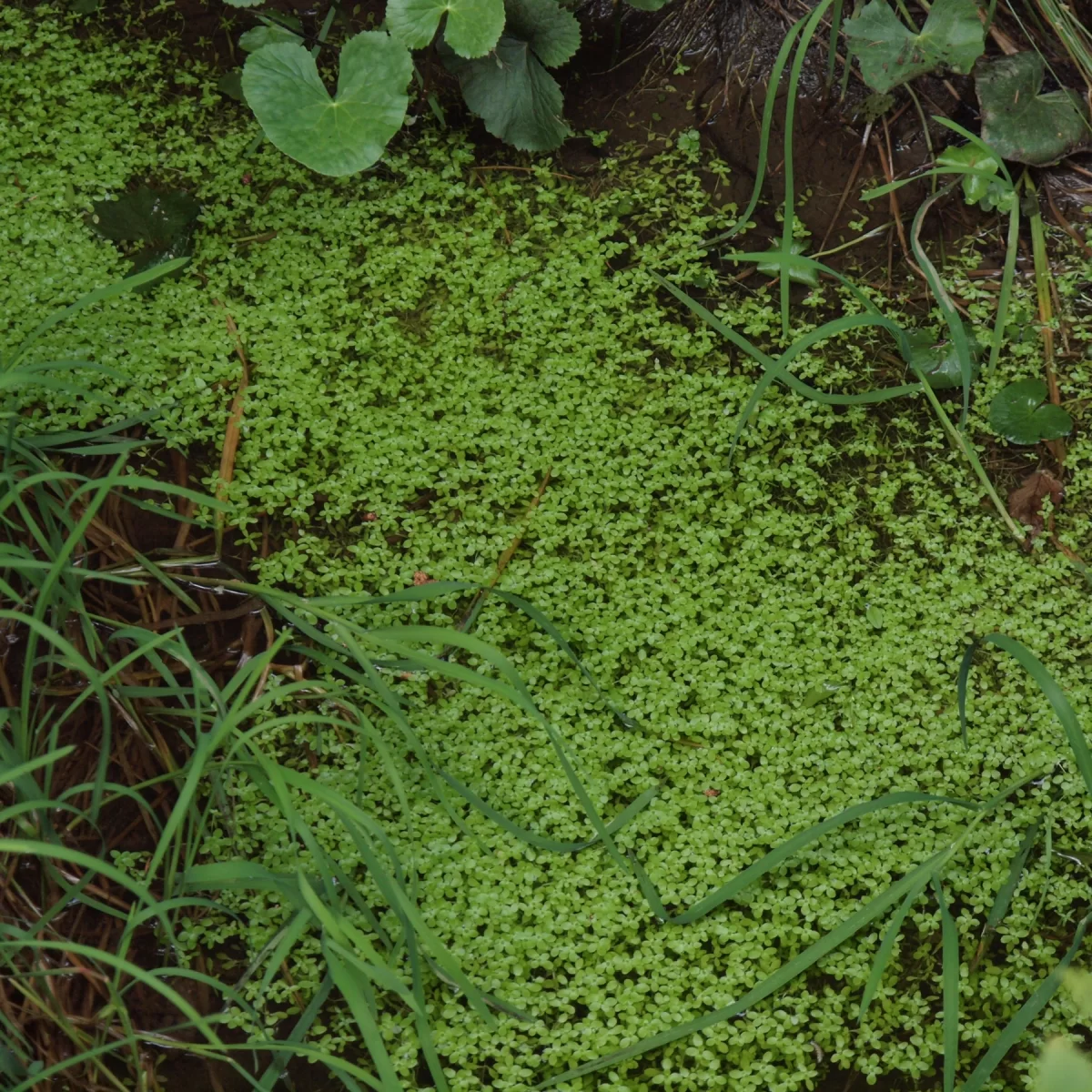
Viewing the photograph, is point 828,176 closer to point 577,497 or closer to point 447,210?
point 447,210

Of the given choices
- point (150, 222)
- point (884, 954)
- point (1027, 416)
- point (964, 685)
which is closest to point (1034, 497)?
point (1027, 416)

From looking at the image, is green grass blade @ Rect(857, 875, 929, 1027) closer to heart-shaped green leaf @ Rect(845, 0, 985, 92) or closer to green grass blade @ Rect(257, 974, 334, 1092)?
green grass blade @ Rect(257, 974, 334, 1092)

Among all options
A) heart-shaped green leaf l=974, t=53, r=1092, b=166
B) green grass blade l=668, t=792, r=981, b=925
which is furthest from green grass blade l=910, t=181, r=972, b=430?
green grass blade l=668, t=792, r=981, b=925

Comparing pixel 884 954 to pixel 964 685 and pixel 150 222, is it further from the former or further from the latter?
pixel 150 222

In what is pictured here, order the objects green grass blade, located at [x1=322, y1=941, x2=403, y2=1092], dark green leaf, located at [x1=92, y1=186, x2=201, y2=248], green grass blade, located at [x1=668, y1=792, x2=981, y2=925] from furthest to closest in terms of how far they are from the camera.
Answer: dark green leaf, located at [x1=92, y1=186, x2=201, y2=248] < green grass blade, located at [x1=668, y1=792, x2=981, y2=925] < green grass blade, located at [x1=322, y1=941, x2=403, y2=1092]

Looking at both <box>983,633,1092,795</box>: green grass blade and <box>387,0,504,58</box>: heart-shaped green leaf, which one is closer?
<box>983,633,1092,795</box>: green grass blade

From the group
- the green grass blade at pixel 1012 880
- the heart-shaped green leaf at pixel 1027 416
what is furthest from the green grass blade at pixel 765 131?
the green grass blade at pixel 1012 880

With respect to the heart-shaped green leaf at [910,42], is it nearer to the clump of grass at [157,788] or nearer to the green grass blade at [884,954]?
the clump of grass at [157,788]

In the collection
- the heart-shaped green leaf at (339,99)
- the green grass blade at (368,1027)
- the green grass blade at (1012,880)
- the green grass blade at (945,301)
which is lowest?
the green grass blade at (1012,880)
